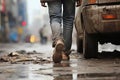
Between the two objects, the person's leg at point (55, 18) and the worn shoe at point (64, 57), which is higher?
the person's leg at point (55, 18)

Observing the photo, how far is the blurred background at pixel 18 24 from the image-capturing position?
150ft

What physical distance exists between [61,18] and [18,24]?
79898 millimetres

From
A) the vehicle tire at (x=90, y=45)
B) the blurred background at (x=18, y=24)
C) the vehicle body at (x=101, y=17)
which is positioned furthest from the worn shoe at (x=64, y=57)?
the blurred background at (x=18, y=24)

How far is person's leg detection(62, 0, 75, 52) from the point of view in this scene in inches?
263

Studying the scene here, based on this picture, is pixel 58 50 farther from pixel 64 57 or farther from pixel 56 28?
pixel 64 57

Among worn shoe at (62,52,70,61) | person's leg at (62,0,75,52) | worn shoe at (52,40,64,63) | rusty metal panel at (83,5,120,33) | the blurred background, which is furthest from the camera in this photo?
the blurred background

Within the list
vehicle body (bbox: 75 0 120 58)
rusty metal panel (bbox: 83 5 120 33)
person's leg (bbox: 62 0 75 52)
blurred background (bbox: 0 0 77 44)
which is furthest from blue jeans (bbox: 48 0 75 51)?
blurred background (bbox: 0 0 77 44)

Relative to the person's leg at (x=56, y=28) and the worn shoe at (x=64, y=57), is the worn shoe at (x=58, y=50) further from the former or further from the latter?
the worn shoe at (x=64, y=57)

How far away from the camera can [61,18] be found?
6.57 m

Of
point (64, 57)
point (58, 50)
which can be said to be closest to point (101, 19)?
point (58, 50)

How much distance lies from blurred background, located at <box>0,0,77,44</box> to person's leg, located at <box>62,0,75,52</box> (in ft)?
89.9

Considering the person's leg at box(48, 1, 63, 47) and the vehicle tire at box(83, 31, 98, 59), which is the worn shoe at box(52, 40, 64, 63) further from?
the vehicle tire at box(83, 31, 98, 59)

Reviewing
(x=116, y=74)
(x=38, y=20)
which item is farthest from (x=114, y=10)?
(x=38, y=20)

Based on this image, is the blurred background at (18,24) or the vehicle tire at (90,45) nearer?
the vehicle tire at (90,45)
